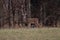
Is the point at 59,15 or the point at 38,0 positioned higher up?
the point at 38,0

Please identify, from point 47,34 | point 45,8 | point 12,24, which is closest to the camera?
point 47,34

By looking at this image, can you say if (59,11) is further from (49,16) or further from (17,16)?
(17,16)

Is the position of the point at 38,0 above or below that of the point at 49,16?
above

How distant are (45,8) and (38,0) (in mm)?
754

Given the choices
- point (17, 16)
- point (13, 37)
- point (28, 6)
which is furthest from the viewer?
point (28, 6)

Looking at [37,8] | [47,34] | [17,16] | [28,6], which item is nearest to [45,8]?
[37,8]

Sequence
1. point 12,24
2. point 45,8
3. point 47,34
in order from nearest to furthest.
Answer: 1. point 47,34
2. point 12,24
3. point 45,8

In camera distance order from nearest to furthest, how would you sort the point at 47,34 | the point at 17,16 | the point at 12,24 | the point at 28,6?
the point at 47,34, the point at 12,24, the point at 17,16, the point at 28,6

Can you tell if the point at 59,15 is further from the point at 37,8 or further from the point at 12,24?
the point at 12,24

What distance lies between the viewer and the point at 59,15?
51.4 ft

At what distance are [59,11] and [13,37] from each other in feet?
26.6

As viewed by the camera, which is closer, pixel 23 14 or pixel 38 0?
pixel 23 14

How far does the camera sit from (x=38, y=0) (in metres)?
15.8

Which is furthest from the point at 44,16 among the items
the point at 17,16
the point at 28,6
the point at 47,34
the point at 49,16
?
the point at 47,34
